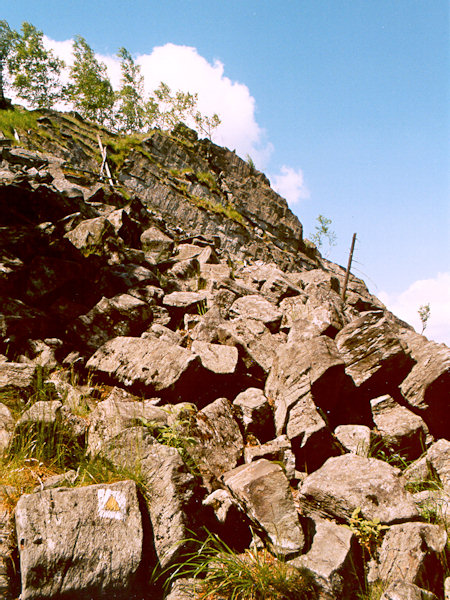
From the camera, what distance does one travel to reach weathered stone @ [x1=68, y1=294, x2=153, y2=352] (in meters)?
6.98

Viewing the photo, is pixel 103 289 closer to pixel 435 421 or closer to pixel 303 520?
pixel 303 520

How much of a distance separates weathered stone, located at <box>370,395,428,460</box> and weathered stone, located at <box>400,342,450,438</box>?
19 centimetres

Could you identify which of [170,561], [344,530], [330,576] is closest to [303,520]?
[344,530]

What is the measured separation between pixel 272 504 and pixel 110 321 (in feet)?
15.4

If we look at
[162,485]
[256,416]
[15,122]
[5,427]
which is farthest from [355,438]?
[15,122]

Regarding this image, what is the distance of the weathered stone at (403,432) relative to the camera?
5.50 metres

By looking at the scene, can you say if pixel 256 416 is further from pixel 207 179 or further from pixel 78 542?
pixel 207 179

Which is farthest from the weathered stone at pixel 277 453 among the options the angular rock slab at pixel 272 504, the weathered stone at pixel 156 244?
the weathered stone at pixel 156 244

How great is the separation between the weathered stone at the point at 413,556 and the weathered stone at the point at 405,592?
173mm

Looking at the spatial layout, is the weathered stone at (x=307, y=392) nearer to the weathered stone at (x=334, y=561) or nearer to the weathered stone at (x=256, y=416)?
the weathered stone at (x=256, y=416)

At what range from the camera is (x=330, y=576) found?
11.0ft

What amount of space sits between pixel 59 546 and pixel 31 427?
151 cm

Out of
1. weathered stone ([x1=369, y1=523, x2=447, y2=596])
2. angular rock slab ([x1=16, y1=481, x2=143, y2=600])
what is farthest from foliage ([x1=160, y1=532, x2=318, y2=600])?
weathered stone ([x1=369, y1=523, x2=447, y2=596])

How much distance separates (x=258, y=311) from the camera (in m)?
8.82
